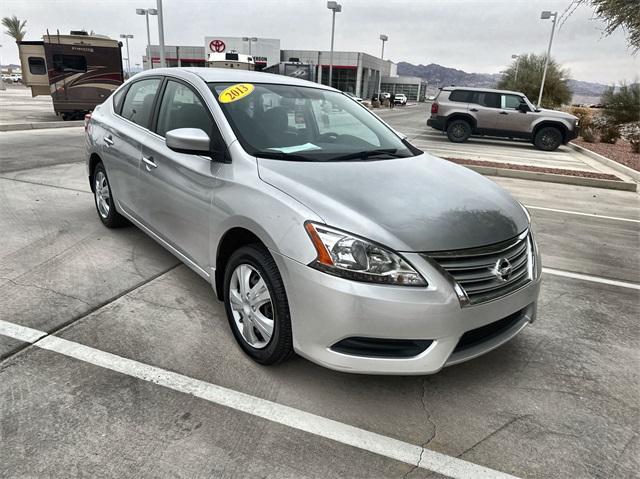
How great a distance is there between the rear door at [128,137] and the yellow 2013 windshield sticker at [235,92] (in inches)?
36.5

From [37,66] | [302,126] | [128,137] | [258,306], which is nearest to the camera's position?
[258,306]

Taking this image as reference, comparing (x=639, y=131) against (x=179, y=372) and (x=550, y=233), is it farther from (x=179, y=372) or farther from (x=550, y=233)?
(x=179, y=372)

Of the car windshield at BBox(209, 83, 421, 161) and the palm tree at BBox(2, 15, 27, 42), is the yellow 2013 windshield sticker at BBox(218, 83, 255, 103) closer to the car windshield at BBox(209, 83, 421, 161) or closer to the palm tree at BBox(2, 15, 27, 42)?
the car windshield at BBox(209, 83, 421, 161)

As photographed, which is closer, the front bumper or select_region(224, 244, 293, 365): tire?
the front bumper

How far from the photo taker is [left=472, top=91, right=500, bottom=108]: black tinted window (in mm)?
16766

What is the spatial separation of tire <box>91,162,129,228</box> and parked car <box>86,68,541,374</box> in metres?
1.16

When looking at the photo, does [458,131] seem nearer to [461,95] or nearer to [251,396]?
[461,95]

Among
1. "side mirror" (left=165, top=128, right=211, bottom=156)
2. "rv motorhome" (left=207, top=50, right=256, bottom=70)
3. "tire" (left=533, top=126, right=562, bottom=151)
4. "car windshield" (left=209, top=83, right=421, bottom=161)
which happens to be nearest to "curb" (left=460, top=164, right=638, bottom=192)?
"tire" (left=533, top=126, right=562, bottom=151)

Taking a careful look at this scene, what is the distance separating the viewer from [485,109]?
1686cm

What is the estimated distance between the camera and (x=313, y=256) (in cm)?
232

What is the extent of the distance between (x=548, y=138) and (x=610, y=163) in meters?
3.82

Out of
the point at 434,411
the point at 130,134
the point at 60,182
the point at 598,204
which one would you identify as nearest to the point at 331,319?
the point at 434,411

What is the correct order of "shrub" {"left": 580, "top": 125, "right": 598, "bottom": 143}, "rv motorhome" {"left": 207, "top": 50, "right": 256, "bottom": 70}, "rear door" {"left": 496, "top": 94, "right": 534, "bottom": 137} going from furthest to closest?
1. "rv motorhome" {"left": 207, "top": 50, "right": 256, "bottom": 70}
2. "shrub" {"left": 580, "top": 125, "right": 598, "bottom": 143}
3. "rear door" {"left": 496, "top": 94, "right": 534, "bottom": 137}

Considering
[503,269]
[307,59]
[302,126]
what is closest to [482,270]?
[503,269]
